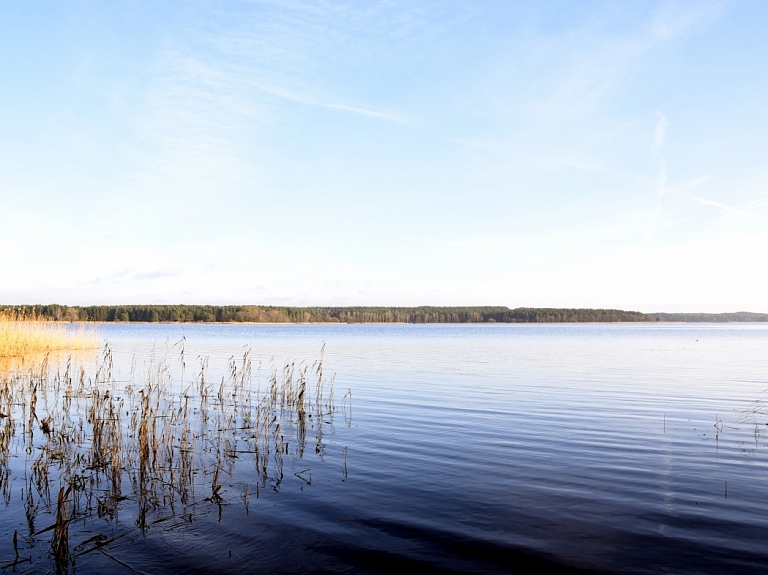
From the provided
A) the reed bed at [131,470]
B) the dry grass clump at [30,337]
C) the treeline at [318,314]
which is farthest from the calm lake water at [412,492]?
the treeline at [318,314]

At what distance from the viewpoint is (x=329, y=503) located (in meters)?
7.46

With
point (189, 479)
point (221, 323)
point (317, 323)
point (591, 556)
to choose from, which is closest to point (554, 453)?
point (591, 556)

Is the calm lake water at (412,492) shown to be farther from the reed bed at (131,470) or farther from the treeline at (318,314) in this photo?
the treeline at (318,314)

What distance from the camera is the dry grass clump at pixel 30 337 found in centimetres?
2723

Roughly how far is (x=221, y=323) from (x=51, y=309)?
4764 cm

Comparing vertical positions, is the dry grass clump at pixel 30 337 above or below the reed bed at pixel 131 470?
above

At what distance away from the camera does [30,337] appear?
97.6ft

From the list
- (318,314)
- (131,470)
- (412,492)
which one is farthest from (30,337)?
(318,314)

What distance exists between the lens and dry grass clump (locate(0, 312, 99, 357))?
27234 millimetres

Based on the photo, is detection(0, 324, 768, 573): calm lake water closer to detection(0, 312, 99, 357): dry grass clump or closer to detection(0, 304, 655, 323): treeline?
detection(0, 312, 99, 357): dry grass clump

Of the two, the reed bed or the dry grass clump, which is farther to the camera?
the dry grass clump

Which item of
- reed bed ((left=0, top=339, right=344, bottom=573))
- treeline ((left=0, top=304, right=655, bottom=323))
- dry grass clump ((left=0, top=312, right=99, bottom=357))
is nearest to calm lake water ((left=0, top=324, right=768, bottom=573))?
reed bed ((left=0, top=339, right=344, bottom=573))

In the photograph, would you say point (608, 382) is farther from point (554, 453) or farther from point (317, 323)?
point (317, 323)

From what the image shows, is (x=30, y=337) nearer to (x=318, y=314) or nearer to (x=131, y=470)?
(x=131, y=470)
